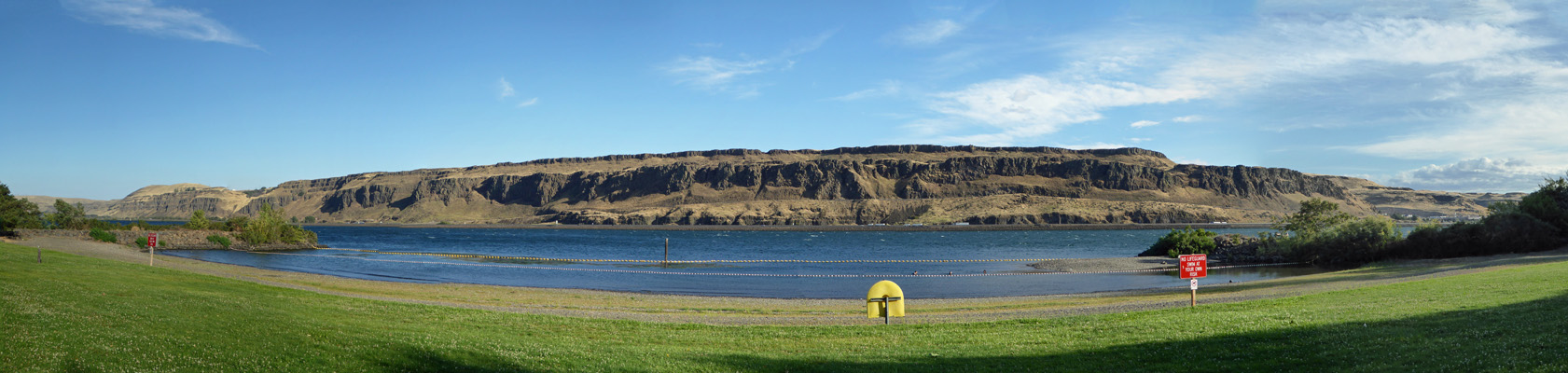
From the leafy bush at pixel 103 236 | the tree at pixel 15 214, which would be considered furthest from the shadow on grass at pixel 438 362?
the leafy bush at pixel 103 236

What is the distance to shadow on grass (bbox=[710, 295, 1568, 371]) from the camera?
388 inches

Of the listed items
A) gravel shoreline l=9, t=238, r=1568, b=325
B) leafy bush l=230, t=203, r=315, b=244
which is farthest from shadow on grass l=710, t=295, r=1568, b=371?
leafy bush l=230, t=203, r=315, b=244

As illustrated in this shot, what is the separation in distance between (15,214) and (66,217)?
2334 centimetres

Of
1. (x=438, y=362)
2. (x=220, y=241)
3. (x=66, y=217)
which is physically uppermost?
(x=66, y=217)

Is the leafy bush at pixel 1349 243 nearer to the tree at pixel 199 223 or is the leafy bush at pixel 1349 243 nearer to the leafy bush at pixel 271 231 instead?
the leafy bush at pixel 271 231

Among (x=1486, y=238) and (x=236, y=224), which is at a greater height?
(x=236, y=224)

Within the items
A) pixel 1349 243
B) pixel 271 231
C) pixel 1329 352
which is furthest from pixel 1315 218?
pixel 271 231

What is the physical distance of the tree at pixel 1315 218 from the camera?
50.3 metres

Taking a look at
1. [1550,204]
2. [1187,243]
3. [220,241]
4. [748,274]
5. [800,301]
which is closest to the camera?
[800,301]

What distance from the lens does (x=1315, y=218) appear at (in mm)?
51125

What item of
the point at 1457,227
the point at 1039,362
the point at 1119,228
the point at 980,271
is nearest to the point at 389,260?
the point at 980,271

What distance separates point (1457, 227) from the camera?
4441cm

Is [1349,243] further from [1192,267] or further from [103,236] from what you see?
[103,236]

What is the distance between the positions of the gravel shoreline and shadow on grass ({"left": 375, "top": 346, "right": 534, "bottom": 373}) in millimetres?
8560
